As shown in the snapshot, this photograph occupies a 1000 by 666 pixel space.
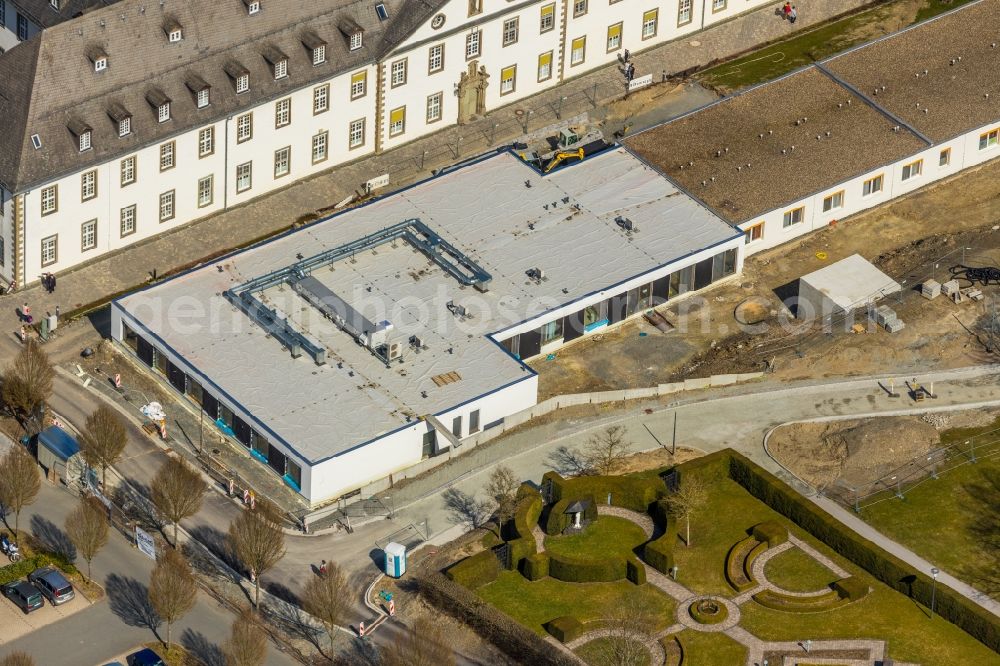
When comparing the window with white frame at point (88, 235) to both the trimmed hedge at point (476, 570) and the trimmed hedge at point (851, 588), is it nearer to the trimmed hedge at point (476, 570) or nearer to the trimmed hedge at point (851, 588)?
the trimmed hedge at point (476, 570)

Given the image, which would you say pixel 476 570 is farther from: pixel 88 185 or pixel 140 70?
pixel 140 70

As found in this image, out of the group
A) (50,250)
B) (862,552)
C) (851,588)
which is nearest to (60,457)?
(50,250)

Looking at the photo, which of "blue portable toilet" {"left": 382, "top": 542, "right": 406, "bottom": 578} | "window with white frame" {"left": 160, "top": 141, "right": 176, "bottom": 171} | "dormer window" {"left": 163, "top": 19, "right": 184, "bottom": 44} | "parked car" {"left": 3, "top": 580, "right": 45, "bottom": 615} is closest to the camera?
"parked car" {"left": 3, "top": 580, "right": 45, "bottom": 615}

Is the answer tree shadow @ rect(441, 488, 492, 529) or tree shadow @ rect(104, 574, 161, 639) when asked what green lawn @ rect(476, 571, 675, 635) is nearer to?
tree shadow @ rect(441, 488, 492, 529)

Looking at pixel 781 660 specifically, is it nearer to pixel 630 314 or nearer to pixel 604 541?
pixel 604 541

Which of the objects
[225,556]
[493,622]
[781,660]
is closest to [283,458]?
[225,556]

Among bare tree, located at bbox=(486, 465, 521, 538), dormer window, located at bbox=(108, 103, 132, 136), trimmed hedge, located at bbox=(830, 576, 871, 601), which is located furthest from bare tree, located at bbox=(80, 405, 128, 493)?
trimmed hedge, located at bbox=(830, 576, 871, 601)
